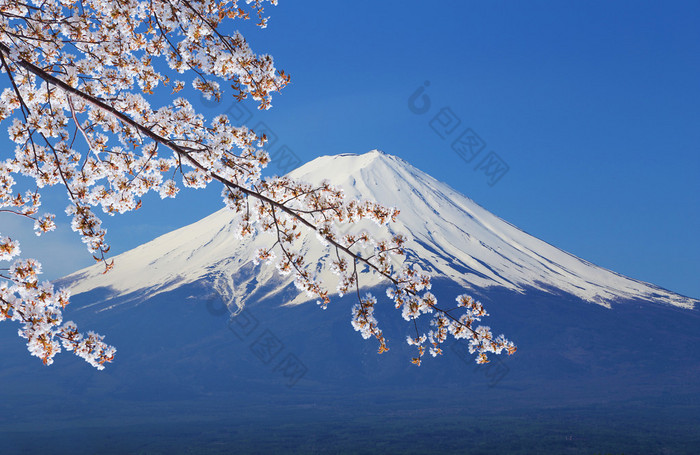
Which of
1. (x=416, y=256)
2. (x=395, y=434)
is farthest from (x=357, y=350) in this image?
(x=395, y=434)

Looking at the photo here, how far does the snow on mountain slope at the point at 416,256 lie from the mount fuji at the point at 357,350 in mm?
634

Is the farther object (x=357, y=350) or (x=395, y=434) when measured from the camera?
(x=357, y=350)

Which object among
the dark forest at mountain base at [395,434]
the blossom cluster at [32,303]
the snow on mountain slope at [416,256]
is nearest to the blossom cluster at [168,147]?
the blossom cluster at [32,303]

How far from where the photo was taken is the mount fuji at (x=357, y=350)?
80.9 m

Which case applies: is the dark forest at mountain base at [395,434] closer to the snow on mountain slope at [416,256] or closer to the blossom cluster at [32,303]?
the snow on mountain slope at [416,256]

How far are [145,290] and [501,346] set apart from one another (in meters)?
149

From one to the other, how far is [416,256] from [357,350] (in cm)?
2473

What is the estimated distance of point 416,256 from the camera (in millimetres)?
125000

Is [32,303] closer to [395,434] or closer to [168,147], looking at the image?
[168,147]

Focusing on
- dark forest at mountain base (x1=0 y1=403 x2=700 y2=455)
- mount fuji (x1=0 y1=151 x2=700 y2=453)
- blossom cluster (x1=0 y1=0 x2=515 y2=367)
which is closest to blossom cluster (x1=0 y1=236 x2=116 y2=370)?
blossom cluster (x1=0 y1=0 x2=515 y2=367)

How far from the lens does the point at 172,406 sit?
296 ft

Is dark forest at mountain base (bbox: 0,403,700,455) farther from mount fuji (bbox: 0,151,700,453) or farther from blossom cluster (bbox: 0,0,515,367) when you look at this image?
blossom cluster (bbox: 0,0,515,367)

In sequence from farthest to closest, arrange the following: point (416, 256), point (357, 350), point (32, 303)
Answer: point (416, 256) < point (357, 350) < point (32, 303)

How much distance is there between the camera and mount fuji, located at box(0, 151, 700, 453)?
8088 cm
